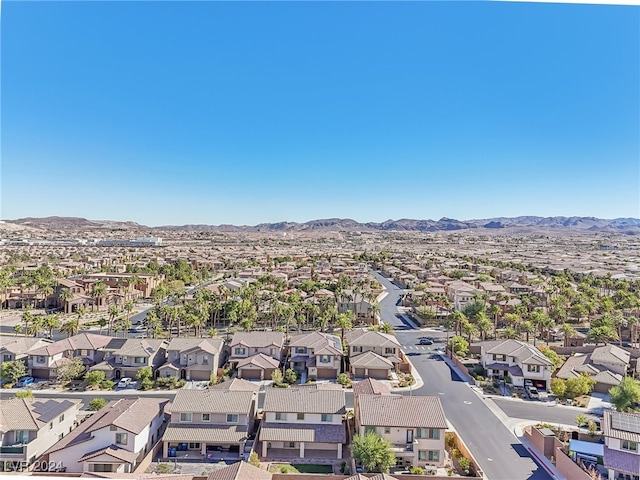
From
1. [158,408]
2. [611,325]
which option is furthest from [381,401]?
[611,325]

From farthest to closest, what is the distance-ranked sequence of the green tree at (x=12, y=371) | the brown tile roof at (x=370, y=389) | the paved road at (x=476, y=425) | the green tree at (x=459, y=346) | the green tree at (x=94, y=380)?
the green tree at (x=459, y=346)
the green tree at (x=12, y=371)
the green tree at (x=94, y=380)
the brown tile roof at (x=370, y=389)
the paved road at (x=476, y=425)

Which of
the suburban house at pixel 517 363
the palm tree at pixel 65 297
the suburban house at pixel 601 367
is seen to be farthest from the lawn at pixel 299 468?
the palm tree at pixel 65 297

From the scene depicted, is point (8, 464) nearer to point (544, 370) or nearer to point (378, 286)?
point (544, 370)

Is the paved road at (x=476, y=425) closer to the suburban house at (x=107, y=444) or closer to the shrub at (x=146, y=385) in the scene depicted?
the suburban house at (x=107, y=444)

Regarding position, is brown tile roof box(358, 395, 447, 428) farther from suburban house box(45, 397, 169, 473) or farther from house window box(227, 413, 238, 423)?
suburban house box(45, 397, 169, 473)

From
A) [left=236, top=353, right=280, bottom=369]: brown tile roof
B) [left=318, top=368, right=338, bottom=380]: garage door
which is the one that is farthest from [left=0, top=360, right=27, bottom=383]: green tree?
[left=318, top=368, right=338, bottom=380]: garage door

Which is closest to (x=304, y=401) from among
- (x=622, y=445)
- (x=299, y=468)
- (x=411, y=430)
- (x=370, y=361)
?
(x=299, y=468)

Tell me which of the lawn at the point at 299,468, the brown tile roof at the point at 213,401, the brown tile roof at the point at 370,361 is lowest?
the lawn at the point at 299,468

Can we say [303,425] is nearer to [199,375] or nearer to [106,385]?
[199,375]
